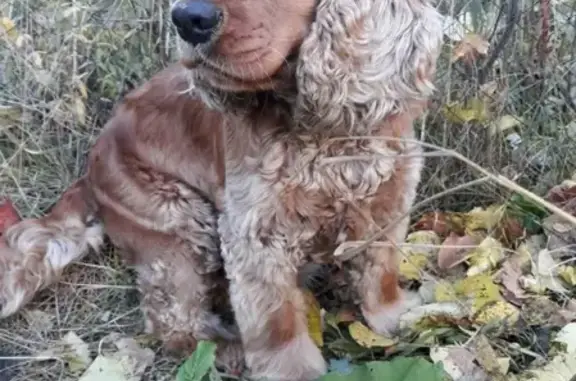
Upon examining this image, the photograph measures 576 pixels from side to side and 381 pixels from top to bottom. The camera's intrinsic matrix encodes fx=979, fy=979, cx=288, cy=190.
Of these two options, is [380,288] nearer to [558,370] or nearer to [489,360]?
[489,360]

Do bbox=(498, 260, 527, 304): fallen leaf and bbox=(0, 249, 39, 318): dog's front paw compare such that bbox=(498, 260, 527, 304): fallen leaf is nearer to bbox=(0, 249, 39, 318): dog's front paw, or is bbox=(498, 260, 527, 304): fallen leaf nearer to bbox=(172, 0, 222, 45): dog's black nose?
bbox=(172, 0, 222, 45): dog's black nose

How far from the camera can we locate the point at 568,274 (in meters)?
3.25

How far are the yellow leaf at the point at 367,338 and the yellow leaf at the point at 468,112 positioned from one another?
1.02 meters

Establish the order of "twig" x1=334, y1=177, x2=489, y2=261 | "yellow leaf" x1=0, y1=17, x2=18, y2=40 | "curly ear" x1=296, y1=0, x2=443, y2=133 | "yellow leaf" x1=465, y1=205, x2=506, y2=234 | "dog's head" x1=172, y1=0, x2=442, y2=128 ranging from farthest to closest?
"yellow leaf" x1=0, y1=17, x2=18, y2=40 → "yellow leaf" x1=465, y1=205, x2=506, y2=234 → "curly ear" x1=296, y1=0, x2=443, y2=133 → "dog's head" x1=172, y1=0, x2=442, y2=128 → "twig" x1=334, y1=177, x2=489, y2=261

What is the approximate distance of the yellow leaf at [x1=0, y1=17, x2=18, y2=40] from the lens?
14.5ft

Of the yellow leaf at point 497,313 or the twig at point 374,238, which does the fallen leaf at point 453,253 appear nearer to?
the yellow leaf at point 497,313

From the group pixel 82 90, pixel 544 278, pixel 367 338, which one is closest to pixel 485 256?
pixel 544 278

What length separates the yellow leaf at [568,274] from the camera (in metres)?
3.23

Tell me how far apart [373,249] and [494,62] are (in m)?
1.17

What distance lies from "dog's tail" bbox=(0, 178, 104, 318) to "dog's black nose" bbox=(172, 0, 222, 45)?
132 centimetres

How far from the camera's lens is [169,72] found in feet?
11.4

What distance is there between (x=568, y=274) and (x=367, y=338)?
713 mm

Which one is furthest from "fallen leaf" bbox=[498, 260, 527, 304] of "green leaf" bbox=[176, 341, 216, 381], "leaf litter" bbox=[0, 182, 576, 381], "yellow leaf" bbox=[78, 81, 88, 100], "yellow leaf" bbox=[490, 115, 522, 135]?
"yellow leaf" bbox=[78, 81, 88, 100]

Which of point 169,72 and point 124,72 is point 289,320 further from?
point 124,72
